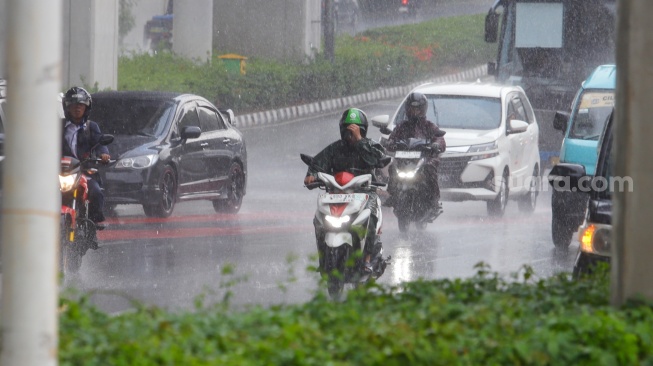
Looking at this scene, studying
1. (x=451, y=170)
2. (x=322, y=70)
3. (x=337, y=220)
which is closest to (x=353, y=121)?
(x=337, y=220)

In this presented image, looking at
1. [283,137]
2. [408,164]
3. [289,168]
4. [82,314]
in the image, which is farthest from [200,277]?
[283,137]

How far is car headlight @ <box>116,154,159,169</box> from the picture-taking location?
626 inches

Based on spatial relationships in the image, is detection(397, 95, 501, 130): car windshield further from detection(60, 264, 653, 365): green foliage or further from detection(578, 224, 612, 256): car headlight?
detection(60, 264, 653, 365): green foliage

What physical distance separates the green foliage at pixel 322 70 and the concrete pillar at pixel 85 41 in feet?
5.53

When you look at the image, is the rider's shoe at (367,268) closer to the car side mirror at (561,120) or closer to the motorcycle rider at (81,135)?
the motorcycle rider at (81,135)

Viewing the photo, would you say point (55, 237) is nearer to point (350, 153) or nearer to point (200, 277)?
point (350, 153)

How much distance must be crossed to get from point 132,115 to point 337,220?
7619mm

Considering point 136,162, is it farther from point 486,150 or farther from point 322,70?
point 322,70

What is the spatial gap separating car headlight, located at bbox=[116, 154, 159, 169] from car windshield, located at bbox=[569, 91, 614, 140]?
4928 mm

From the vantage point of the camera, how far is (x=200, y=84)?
3138cm

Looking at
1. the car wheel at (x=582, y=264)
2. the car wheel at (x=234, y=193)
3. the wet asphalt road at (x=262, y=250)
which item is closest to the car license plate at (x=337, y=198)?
the wet asphalt road at (x=262, y=250)

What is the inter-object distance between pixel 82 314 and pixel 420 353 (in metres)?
1.47

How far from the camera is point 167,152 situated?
54.0ft

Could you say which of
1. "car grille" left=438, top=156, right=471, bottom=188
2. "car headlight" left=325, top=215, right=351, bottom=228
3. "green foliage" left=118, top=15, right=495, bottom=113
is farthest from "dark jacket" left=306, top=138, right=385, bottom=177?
"green foliage" left=118, top=15, right=495, bottom=113
